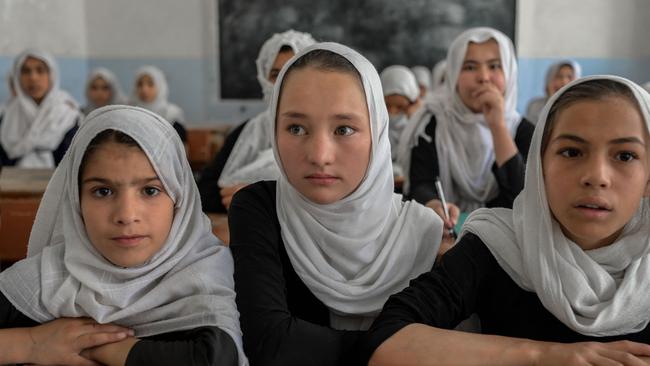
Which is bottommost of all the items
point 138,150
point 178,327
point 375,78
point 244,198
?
point 178,327

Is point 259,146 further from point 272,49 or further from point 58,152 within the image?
point 58,152

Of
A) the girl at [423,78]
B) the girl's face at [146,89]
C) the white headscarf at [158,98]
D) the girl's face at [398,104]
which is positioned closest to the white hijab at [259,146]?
the girl's face at [398,104]

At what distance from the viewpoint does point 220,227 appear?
2.13 m

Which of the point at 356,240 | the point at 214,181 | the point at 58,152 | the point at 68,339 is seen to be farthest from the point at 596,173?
the point at 58,152

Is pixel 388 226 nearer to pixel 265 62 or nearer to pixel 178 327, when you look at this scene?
pixel 178 327

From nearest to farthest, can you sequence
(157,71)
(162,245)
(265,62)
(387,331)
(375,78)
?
(387,331) → (162,245) → (375,78) → (265,62) → (157,71)

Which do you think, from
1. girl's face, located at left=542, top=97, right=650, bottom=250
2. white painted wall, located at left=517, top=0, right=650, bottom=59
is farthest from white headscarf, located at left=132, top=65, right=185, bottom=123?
girl's face, located at left=542, top=97, right=650, bottom=250

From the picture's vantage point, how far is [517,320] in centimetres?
130

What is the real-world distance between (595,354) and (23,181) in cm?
255

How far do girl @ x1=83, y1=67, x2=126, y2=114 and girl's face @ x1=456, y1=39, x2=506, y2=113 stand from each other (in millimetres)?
5790

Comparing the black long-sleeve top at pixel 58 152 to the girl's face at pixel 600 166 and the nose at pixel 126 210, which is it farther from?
the girl's face at pixel 600 166

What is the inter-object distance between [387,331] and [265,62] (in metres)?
2.04

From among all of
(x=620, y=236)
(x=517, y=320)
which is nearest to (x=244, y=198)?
(x=517, y=320)

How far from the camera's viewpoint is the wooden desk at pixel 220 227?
1.90 meters
